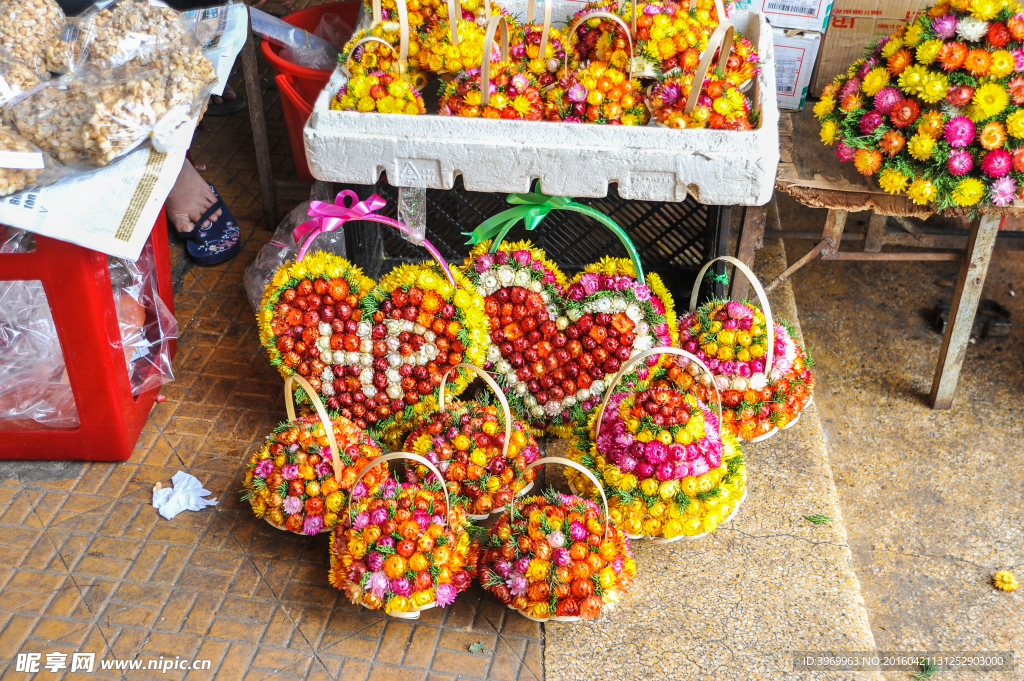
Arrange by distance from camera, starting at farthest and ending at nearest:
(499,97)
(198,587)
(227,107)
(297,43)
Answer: (227,107), (297,43), (499,97), (198,587)

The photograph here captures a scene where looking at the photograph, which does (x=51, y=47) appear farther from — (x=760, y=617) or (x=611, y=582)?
(x=760, y=617)

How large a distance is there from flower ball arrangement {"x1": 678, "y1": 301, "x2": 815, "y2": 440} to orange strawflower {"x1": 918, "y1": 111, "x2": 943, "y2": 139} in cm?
69

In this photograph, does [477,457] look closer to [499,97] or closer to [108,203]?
[499,97]

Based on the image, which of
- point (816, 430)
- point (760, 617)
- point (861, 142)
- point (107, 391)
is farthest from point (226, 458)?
point (861, 142)

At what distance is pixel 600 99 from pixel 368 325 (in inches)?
36.1

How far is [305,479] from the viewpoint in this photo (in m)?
2.08

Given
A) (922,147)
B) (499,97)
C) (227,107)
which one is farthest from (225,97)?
(922,147)

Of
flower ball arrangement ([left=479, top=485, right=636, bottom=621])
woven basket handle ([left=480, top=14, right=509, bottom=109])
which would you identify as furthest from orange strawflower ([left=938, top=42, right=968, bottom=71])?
flower ball arrangement ([left=479, top=485, right=636, bottom=621])

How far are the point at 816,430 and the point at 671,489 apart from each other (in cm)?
83

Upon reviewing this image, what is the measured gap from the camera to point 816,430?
103 inches

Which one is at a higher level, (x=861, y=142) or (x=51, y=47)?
(x=51, y=47)

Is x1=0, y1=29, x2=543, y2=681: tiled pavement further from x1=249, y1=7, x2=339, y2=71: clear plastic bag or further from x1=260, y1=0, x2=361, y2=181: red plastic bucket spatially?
x1=249, y1=7, x2=339, y2=71: clear plastic bag

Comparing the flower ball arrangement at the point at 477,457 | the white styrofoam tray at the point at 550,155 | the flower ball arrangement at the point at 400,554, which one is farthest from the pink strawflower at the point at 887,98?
the flower ball arrangement at the point at 400,554

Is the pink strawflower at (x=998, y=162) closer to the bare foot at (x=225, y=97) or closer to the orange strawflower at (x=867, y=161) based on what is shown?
the orange strawflower at (x=867, y=161)
